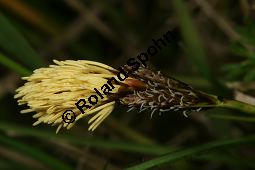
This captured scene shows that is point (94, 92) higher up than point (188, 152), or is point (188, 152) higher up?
point (94, 92)

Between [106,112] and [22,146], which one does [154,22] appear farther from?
[106,112]

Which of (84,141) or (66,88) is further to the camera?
(84,141)

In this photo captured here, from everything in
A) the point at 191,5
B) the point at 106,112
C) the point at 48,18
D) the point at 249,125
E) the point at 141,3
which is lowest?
the point at 249,125

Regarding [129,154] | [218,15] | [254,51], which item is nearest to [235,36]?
[218,15]

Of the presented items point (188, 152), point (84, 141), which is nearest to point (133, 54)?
point (84, 141)

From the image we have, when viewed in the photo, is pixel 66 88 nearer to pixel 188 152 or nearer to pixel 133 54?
pixel 188 152

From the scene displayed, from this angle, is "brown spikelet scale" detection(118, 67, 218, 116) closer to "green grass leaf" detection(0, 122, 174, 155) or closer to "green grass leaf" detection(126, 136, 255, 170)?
"green grass leaf" detection(126, 136, 255, 170)
